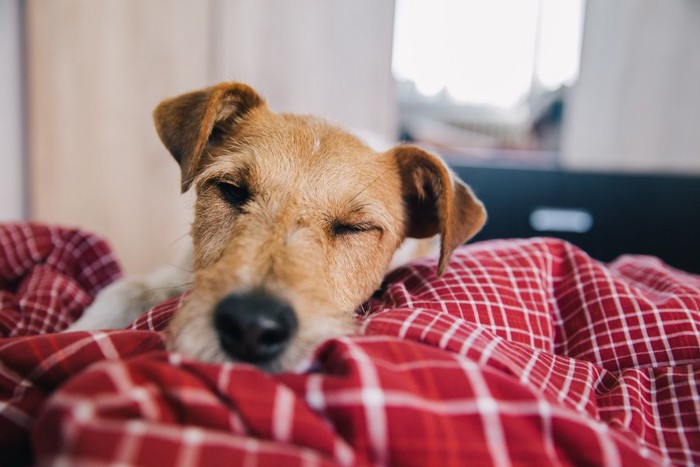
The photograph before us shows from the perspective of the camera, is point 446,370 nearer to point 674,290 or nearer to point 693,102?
point 674,290

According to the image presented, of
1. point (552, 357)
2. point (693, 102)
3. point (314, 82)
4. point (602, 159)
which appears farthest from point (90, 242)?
point (693, 102)

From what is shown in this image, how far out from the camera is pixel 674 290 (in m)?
1.42

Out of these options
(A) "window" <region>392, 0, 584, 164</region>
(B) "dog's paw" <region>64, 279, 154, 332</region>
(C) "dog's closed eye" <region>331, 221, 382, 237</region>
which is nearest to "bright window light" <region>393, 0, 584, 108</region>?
(A) "window" <region>392, 0, 584, 164</region>

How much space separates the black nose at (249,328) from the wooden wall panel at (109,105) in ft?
7.99

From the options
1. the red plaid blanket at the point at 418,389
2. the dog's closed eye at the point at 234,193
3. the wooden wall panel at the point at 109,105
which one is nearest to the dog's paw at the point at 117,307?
the red plaid blanket at the point at 418,389

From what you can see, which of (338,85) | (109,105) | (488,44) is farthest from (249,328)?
(488,44)

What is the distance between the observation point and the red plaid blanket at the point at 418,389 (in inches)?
27.1

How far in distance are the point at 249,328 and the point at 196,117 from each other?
0.88 meters

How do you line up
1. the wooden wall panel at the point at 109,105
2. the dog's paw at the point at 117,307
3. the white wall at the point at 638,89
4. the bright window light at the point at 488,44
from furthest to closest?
the bright window light at the point at 488,44
the white wall at the point at 638,89
the wooden wall panel at the point at 109,105
the dog's paw at the point at 117,307

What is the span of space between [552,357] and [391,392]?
57 centimetres

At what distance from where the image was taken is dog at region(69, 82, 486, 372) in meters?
0.96

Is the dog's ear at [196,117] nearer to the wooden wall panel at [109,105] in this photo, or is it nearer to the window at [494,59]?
the wooden wall panel at [109,105]

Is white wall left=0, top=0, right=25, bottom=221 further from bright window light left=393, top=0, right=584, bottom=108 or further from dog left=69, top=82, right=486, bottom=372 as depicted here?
bright window light left=393, top=0, right=584, bottom=108

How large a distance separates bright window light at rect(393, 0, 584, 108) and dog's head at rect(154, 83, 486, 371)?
113 inches
